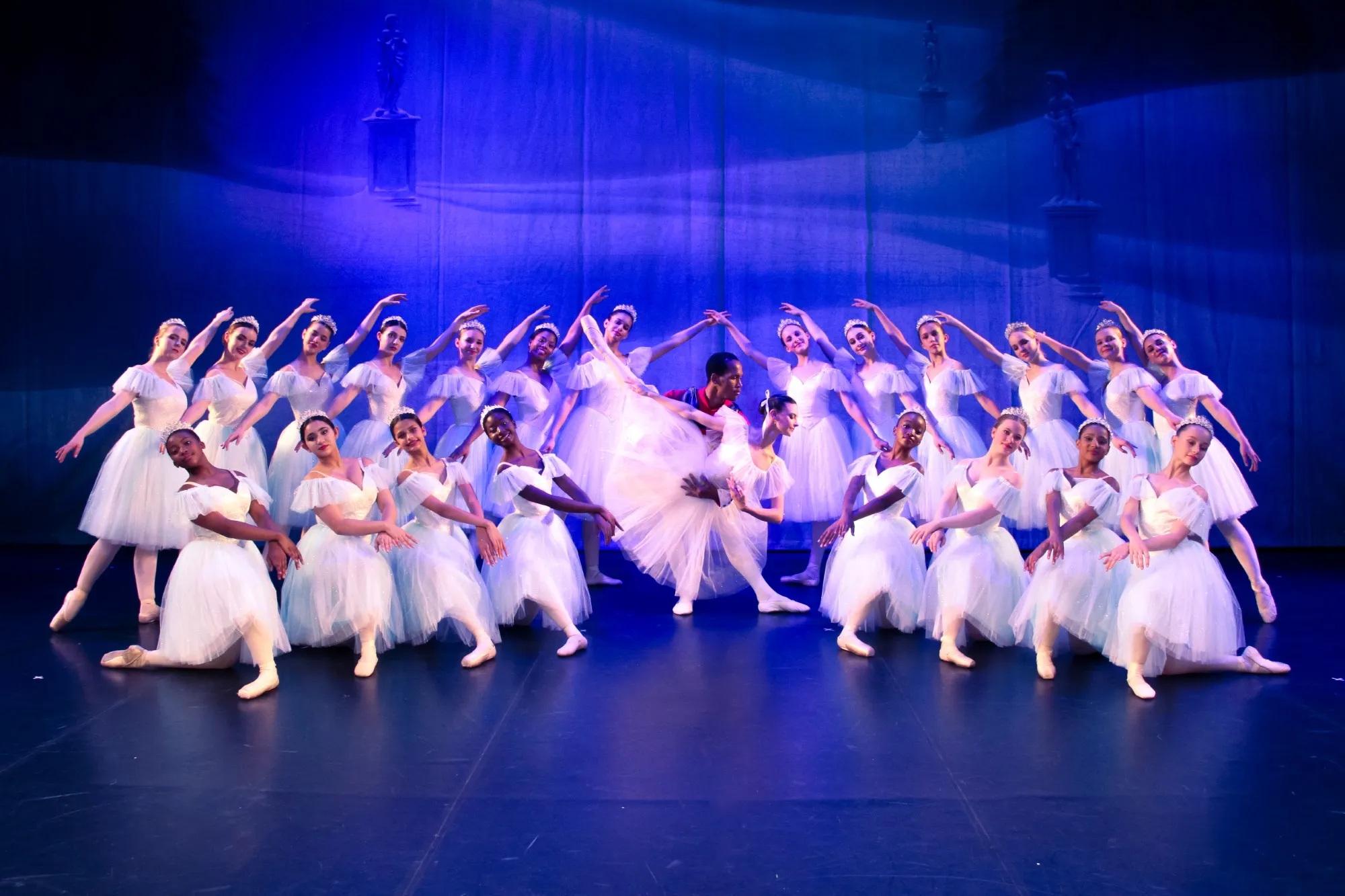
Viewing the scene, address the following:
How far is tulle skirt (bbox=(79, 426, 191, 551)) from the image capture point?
455 cm

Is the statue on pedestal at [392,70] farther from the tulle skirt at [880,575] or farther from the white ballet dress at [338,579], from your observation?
the tulle skirt at [880,575]

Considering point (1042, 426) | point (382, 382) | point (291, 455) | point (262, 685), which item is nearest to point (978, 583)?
point (1042, 426)

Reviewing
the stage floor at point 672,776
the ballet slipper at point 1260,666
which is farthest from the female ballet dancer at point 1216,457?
the ballet slipper at point 1260,666

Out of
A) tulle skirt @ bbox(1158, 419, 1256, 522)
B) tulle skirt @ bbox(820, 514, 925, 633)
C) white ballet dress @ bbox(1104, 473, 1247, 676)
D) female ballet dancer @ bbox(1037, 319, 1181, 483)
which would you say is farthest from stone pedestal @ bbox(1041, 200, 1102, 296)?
white ballet dress @ bbox(1104, 473, 1247, 676)

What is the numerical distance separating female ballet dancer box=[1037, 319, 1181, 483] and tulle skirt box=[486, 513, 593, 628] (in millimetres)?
2739

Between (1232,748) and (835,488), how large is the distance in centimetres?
274

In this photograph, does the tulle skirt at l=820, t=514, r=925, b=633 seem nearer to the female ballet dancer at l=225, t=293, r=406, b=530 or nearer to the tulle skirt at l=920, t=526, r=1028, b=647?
the tulle skirt at l=920, t=526, r=1028, b=647

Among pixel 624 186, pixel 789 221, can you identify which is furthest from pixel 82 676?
pixel 789 221

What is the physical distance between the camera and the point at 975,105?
6.75 meters

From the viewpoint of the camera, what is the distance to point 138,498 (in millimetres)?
4605

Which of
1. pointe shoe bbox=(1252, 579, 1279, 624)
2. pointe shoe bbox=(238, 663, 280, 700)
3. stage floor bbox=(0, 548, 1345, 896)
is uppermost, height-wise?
pointe shoe bbox=(1252, 579, 1279, 624)

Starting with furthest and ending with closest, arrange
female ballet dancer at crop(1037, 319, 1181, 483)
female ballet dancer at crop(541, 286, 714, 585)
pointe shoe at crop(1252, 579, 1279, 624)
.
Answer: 1. female ballet dancer at crop(541, 286, 714, 585)
2. female ballet dancer at crop(1037, 319, 1181, 483)
3. pointe shoe at crop(1252, 579, 1279, 624)

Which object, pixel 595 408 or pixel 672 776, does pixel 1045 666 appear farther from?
pixel 595 408

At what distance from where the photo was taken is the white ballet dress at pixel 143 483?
4559 millimetres
